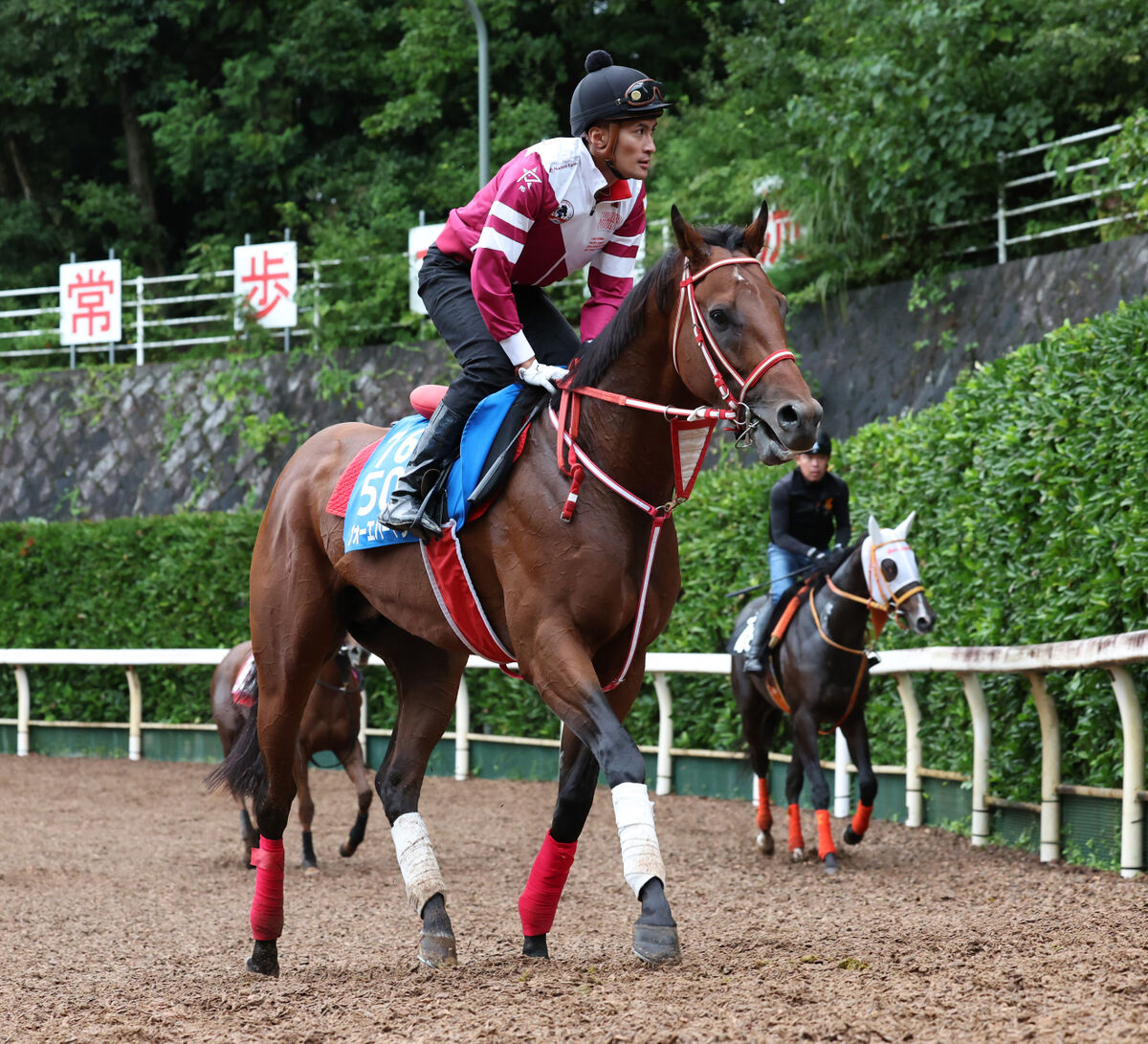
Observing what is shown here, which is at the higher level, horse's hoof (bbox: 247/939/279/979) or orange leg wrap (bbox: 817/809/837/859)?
horse's hoof (bbox: 247/939/279/979)

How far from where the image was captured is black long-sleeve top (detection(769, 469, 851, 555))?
910 cm

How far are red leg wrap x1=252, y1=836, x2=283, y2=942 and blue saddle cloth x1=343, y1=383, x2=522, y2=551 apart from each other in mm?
1228

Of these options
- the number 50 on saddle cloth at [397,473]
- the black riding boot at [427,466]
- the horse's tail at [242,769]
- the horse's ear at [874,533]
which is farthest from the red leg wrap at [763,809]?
the black riding boot at [427,466]

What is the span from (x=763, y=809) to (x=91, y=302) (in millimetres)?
16016

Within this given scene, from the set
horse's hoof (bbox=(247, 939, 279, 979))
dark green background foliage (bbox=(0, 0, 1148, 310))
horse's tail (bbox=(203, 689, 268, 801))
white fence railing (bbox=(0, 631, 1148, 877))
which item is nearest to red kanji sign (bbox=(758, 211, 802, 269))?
dark green background foliage (bbox=(0, 0, 1148, 310))

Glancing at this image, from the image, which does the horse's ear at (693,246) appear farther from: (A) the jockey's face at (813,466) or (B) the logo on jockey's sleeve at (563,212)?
(A) the jockey's face at (813,466)

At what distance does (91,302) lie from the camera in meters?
21.2

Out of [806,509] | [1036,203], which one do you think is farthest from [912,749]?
[1036,203]

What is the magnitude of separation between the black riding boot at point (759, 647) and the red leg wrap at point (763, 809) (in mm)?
784

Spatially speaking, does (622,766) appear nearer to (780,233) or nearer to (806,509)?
(806,509)

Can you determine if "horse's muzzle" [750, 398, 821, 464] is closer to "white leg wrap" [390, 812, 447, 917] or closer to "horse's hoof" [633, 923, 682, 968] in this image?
"horse's hoof" [633, 923, 682, 968]

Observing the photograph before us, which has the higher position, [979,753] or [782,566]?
[782,566]

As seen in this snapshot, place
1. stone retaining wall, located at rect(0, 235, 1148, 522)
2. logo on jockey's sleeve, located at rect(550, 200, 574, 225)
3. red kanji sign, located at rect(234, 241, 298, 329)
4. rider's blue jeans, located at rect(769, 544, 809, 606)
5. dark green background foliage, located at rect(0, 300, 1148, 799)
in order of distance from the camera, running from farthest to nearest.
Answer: red kanji sign, located at rect(234, 241, 298, 329) < stone retaining wall, located at rect(0, 235, 1148, 522) < rider's blue jeans, located at rect(769, 544, 809, 606) < dark green background foliage, located at rect(0, 300, 1148, 799) < logo on jockey's sleeve, located at rect(550, 200, 574, 225)

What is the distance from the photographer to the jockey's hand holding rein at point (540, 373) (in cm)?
455
